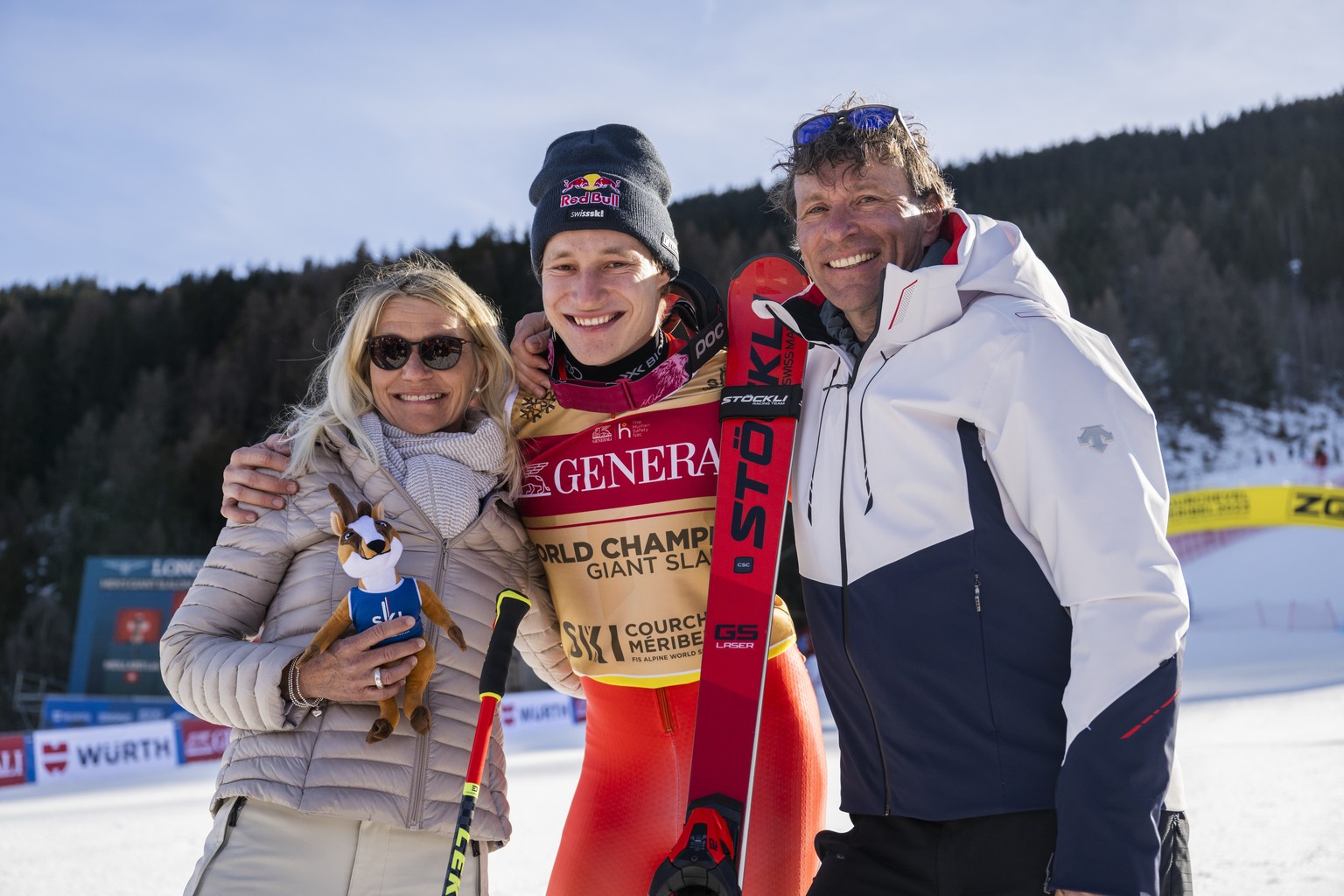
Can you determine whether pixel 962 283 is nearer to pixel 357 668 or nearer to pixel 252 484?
pixel 357 668

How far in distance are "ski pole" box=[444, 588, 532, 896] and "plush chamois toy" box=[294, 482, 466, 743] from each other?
21 cm

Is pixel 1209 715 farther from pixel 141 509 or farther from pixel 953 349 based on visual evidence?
pixel 141 509

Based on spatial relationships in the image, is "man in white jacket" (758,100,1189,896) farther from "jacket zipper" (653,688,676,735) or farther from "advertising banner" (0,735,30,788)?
"advertising banner" (0,735,30,788)

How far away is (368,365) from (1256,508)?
77.2ft

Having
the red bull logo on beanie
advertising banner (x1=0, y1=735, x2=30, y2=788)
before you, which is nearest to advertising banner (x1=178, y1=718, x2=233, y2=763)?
advertising banner (x1=0, y1=735, x2=30, y2=788)

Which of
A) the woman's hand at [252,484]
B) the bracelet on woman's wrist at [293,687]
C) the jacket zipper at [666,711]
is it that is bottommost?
the jacket zipper at [666,711]

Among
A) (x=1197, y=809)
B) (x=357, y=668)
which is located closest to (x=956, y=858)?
(x=357, y=668)

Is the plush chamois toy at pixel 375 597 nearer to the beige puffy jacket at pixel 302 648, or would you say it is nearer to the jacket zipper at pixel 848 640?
the beige puffy jacket at pixel 302 648

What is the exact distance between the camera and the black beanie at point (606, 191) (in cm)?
254

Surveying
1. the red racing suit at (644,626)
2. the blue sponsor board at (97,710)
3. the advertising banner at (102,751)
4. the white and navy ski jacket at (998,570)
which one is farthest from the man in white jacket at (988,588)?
the blue sponsor board at (97,710)

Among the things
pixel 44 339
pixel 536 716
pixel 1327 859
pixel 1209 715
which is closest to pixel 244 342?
pixel 44 339

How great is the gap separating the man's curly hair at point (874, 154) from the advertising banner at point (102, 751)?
11719mm

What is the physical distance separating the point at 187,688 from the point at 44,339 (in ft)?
203

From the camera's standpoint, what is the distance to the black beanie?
8.32 feet
